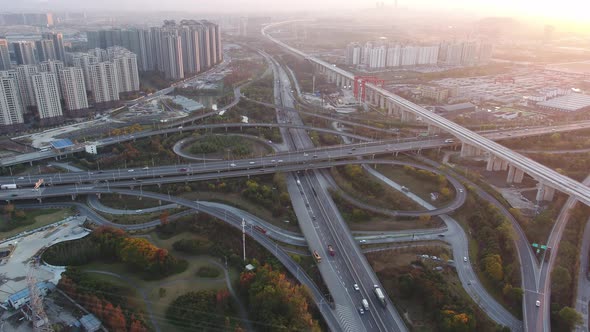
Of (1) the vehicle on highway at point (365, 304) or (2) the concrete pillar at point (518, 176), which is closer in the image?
(1) the vehicle on highway at point (365, 304)

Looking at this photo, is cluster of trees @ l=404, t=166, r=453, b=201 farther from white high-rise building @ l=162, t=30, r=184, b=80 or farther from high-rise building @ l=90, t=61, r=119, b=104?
white high-rise building @ l=162, t=30, r=184, b=80

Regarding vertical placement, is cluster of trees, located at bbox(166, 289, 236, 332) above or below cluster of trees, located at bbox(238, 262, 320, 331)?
below

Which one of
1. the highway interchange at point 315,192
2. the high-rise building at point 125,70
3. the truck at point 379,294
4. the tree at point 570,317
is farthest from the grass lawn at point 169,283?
the high-rise building at point 125,70

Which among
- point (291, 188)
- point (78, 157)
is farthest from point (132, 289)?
point (78, 157)

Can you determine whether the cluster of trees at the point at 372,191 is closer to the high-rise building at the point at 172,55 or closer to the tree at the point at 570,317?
the tree at the point at 570,317

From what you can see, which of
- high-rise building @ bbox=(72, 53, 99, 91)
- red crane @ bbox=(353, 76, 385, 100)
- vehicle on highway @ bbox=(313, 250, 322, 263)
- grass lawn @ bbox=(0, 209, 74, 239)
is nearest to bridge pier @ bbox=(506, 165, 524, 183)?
vehicle on highway @ bbox=(313, 250, 322, 263)

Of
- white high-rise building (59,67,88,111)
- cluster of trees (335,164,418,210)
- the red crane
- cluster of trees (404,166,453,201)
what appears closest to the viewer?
cluster of trees (335,164,418,210)

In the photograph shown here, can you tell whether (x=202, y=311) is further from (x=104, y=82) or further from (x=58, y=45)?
(x=58, y=45)

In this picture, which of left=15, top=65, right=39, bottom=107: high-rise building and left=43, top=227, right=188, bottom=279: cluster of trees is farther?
left=15, top=65, right=39, bottom=107: high-rise building
